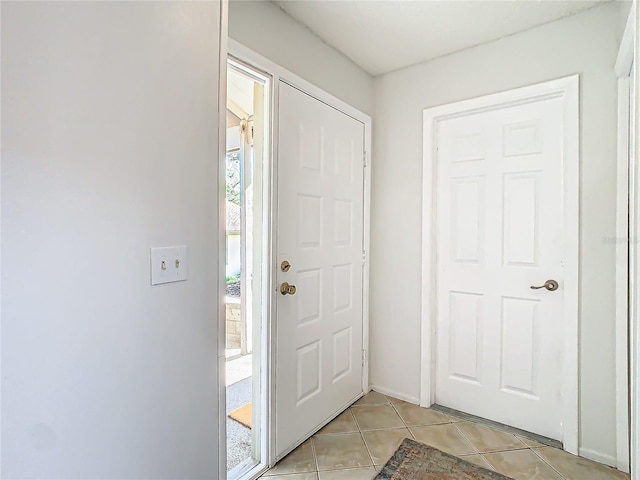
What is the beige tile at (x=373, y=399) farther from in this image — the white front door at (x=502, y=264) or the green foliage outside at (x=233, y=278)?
the green foliage outside at (x=233, y=278)

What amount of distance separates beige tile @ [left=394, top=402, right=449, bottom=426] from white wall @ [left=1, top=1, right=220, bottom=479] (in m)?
1.43

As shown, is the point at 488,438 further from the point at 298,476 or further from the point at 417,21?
the point at 417,21

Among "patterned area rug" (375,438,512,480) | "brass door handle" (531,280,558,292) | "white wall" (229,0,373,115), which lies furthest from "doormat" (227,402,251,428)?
"white wall" (229,0,373,115)

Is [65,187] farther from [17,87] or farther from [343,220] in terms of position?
[343,220]


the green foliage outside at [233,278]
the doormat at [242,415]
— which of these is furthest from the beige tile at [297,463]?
the green foliage outside at [233,278]

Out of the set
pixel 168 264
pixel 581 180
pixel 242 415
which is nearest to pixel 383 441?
pixel 242 415

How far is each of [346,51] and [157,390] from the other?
215cm

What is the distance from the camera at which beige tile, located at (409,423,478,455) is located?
6.10 ft

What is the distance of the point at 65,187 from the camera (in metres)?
0.81

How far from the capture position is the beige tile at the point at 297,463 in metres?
1.70

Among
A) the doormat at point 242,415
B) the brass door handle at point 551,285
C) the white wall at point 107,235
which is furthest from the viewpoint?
the doormat at point 242,415

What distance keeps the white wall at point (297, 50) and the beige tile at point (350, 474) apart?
2.12 meters

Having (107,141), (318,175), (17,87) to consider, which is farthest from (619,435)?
(17,87)

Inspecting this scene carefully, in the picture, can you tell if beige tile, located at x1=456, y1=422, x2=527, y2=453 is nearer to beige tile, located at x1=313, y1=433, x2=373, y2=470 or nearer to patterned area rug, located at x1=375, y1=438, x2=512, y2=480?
patterned area rug, located at x1=375, y1=438, x2=512, y2=480
